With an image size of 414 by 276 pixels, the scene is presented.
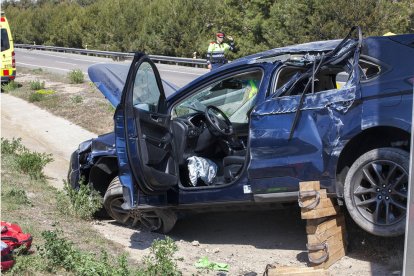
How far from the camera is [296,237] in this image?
21.5 ft

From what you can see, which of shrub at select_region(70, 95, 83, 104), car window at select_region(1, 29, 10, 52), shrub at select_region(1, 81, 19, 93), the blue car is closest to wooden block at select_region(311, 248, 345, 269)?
the blue car

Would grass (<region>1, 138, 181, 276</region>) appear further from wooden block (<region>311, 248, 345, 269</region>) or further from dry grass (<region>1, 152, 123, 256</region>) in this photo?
wooden block (<region>311, 248, 345, 269</region>)

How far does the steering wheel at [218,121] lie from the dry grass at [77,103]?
662 centimetres

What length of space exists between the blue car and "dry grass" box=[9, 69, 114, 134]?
21.9 ft

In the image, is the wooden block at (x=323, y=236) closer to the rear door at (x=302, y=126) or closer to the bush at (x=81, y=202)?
the rear door at (x=302, y=126)

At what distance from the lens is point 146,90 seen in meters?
6.34

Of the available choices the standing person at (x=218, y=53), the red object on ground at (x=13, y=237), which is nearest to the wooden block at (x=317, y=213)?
the red object on ground at (x=13, y=237)

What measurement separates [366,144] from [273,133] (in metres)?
0.81

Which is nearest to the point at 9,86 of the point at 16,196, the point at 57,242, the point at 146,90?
the point at 16,196

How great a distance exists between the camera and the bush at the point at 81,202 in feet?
23.5

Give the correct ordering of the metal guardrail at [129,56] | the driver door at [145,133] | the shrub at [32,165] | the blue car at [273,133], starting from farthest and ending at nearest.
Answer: the metal guardrail at [129,56] < the shrub at [32,165] < the driver door at [145,133] < the blue car at [273,133]

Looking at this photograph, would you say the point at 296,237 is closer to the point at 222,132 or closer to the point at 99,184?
the point at 222,132

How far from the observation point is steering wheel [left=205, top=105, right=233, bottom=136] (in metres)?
→ 6.53

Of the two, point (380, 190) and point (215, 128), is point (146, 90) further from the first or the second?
point (380, 190)
